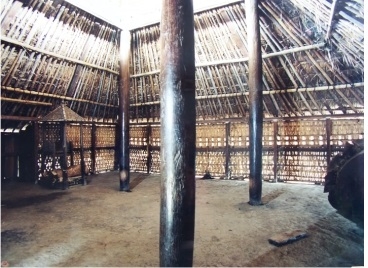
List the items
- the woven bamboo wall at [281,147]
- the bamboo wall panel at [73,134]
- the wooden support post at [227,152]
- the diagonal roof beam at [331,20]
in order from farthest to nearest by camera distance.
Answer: the bamboo wall panel at [73,134]
the wooden support post at [227,152]
the woven bamboo wall at [281,147]
the diagonal roof beam at [331,20]

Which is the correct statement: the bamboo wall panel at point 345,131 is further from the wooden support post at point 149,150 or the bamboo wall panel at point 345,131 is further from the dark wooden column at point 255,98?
the wooden support post at point 149,150

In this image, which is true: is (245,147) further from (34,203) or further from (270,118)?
(34,203)

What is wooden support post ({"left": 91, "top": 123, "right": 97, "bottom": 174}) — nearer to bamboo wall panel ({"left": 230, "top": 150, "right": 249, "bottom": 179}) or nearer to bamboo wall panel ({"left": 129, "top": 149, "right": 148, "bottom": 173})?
bamboo wall panel ({"left": 129, "top": 149, "right": 148, "bottom": 173})

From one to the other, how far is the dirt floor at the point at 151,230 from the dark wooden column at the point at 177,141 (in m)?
1.58

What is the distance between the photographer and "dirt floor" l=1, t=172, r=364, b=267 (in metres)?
3.23

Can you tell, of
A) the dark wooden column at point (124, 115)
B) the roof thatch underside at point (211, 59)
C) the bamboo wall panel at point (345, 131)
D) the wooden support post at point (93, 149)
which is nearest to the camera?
the roof thatch underside at point (211, 59)

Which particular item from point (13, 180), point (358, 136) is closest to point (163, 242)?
point (358, 136)

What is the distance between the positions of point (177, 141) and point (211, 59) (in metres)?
7.67

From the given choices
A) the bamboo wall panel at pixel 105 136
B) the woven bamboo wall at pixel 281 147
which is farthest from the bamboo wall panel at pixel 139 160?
the woven bamboo wall at pixel 281 147

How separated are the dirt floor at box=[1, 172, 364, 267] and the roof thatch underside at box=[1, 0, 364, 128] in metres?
3.17

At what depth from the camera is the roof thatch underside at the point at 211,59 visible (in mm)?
6359

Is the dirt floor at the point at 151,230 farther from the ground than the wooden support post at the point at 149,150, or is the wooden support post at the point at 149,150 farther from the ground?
the wooden support post at the point at 149,150

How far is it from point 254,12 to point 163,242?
17.4 feet

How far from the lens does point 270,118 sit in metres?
9.17
